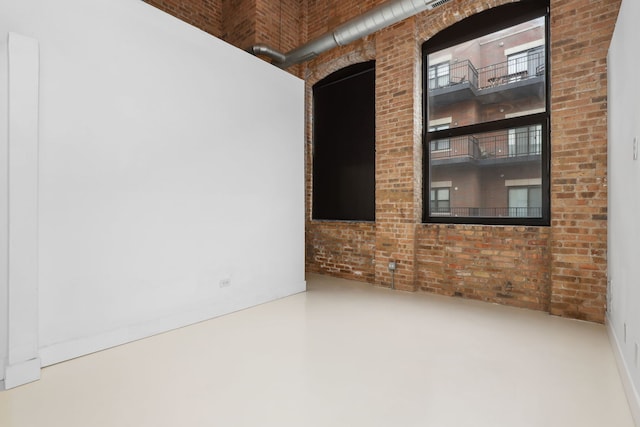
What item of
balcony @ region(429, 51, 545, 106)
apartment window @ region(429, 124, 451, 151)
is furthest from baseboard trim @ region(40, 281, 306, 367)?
balcony @ region(429, 51, 545, 106)

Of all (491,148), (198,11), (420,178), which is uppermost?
(198,11)

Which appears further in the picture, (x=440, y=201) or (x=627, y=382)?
(x=440, y=201)

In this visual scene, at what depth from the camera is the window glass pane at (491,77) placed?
3.99 m

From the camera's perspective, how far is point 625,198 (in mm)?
2324

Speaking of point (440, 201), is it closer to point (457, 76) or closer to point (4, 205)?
point (457, 76)

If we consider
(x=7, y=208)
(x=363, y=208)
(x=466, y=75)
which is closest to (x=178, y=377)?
(x=7, y=208)

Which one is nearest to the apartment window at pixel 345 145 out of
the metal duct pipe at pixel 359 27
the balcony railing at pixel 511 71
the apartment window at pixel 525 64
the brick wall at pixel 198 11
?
the metal duct pipe at pixel 359 27

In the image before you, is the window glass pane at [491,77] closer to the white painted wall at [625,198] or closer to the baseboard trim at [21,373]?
the white painted wall at [625,198]

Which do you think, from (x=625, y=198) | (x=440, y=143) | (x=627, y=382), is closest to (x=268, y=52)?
(x=440, y=143)

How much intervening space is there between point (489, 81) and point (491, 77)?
5 centimetres

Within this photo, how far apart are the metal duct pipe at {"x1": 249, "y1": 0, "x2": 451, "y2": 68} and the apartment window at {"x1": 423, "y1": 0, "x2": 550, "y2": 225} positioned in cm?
78

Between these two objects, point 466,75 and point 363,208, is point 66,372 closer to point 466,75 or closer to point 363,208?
point 363,208

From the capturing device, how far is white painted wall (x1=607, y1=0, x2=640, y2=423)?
6.40ft

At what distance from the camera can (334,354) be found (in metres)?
2.72
